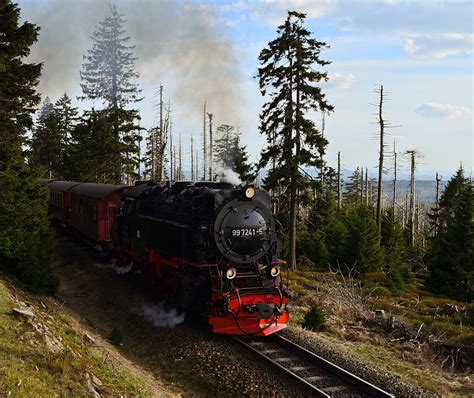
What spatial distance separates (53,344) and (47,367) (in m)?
1.35

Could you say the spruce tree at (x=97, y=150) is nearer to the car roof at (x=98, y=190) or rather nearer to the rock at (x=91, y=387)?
the car roof at (x=98, y=190)

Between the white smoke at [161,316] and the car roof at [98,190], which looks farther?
the car roof at [98,190]

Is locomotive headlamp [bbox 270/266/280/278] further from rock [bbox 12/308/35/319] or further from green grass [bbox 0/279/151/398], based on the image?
A: rock [bbox 12/308/35/319]

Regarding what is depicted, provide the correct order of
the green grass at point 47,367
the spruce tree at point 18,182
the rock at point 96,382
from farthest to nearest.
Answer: the spruce tree at point 18,182
the rock at point 96,382
the green grass at point 47,367

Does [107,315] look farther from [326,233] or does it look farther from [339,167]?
[339,167]

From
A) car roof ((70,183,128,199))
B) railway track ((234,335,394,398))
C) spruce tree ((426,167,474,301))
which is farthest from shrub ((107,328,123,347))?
spruce tree ((426,167,474,301))

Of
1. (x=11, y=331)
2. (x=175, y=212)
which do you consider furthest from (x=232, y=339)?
(x=11, y=331)

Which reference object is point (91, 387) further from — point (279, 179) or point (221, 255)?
point (279, 179)

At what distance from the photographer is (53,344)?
8047 millimetres

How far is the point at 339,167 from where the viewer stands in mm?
45906

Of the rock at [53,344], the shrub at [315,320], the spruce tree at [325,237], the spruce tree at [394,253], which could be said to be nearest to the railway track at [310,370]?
the shrub at [315,320]

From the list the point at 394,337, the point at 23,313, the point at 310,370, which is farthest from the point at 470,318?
the point at 23,313

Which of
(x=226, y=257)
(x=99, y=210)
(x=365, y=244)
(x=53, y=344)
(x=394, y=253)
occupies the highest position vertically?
(x=99, y=210)

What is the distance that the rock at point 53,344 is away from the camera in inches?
305
